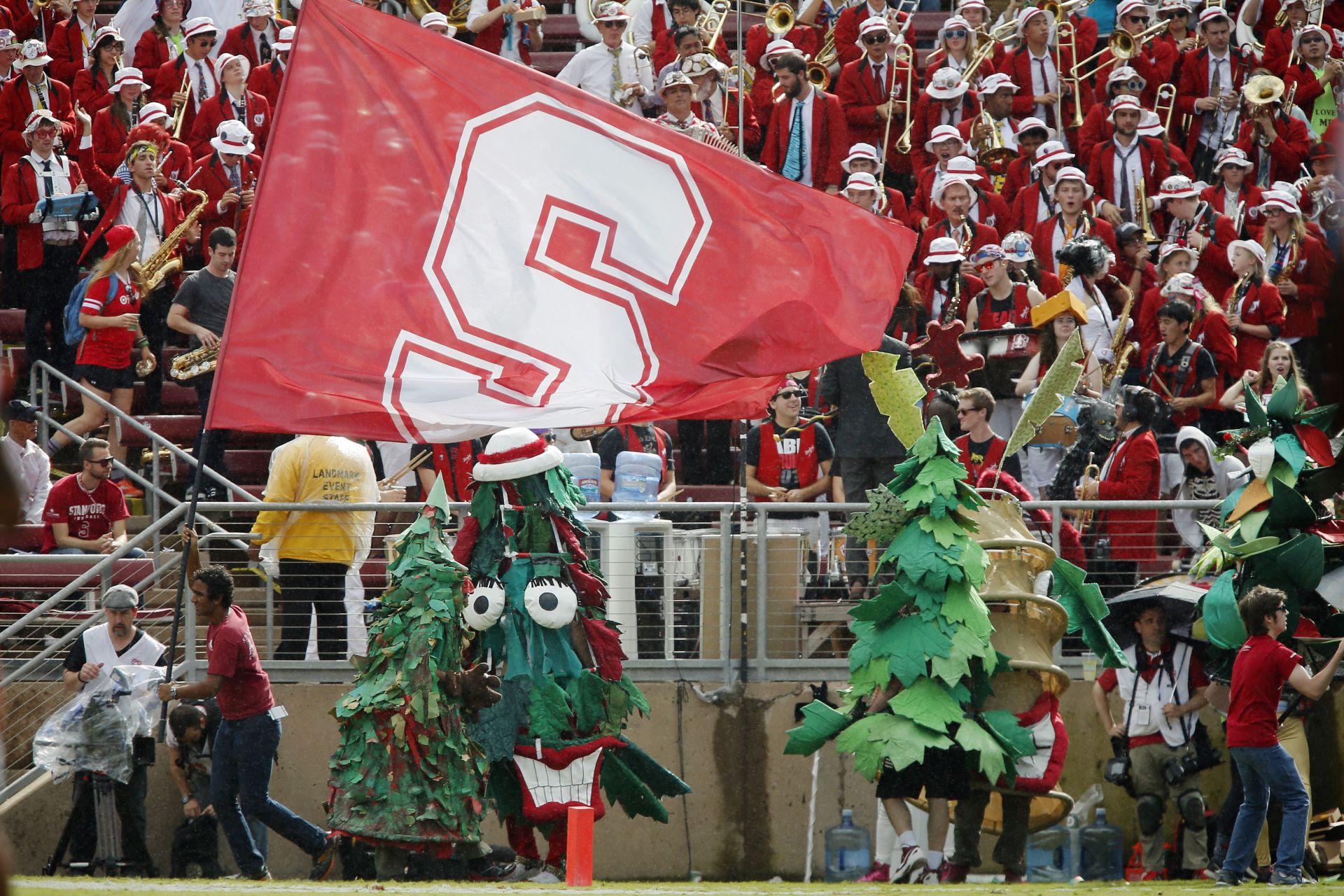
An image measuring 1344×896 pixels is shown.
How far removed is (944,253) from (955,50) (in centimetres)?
434

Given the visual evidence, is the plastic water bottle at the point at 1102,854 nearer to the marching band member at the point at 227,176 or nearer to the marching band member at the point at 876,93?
the marching band member at the point at 227,176

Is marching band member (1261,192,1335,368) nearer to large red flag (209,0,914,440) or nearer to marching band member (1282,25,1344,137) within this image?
marching band member (1282,25,1344,137)

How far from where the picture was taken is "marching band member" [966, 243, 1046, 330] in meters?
13.4

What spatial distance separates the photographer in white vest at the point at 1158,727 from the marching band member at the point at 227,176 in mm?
7904

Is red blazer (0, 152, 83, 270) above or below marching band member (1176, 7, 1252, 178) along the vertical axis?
below

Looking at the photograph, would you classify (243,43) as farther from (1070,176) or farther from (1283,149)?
(1283,149)

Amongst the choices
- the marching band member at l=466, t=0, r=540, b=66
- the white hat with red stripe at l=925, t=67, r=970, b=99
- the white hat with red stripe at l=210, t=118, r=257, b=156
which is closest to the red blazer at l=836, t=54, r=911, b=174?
the white hat with red stripe at l=925, t=67, r=970, b=99

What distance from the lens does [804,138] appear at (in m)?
16.6

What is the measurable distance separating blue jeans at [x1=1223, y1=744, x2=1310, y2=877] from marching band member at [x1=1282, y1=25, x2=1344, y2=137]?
418 inches

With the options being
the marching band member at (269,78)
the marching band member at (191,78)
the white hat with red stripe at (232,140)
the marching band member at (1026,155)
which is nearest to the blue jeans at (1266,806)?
the marching band member at (1026,155)

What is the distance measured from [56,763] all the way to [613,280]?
4.04 meters

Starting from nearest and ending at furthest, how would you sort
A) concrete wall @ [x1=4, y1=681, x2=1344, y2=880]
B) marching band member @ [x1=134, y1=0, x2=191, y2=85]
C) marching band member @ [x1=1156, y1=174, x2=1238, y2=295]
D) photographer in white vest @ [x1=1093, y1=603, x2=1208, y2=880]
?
photographer in white vest @ [x1=1093, y1=603, x2=1208, y2=880]
concrete wall @ [x1=4, y1=681, x2=1344, y2=880]
marching band member @ [x1=1156, y1=174, x2=1238, y2=295]
marching band member @ [x1=134, y1=0, x2=191, y2=85]

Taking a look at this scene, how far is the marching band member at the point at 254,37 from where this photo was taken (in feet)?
55.2

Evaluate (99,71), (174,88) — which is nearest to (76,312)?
(174,88)
